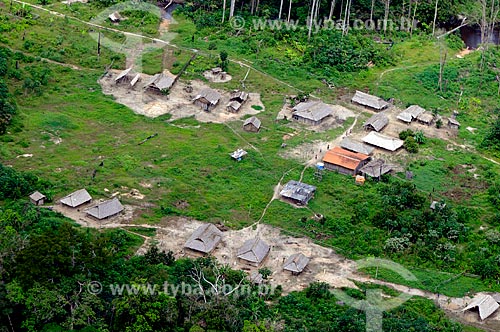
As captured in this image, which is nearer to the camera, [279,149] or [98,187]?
[98,187]

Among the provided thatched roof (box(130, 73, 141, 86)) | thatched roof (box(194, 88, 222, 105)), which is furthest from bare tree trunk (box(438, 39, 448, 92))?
thatched roof (box(130, 73, 141, 86))

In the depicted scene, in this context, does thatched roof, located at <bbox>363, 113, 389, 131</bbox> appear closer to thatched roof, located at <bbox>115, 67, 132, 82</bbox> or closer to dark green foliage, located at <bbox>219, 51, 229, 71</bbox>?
dark green foliage, located at <bbox>219, 51, 229, 71</bbox>

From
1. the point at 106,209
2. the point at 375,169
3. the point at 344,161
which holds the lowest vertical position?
the point at 106,209

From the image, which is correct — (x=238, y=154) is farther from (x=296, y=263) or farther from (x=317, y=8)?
(x=317, y=8)

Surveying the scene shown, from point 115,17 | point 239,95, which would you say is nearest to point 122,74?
point 239,95

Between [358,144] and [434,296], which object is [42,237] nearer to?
[434,296]

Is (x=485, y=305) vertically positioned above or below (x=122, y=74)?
below

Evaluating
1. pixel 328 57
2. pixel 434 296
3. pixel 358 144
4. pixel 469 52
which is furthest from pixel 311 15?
pixel 434 296
